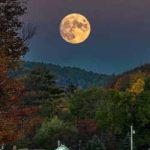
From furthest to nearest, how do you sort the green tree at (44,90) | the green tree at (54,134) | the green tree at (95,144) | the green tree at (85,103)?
the green tree at (44,90)
the green tree at (85,103)
the green tree at (54,134)
the green tree at (95,144)

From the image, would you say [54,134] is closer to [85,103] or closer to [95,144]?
[95,144]

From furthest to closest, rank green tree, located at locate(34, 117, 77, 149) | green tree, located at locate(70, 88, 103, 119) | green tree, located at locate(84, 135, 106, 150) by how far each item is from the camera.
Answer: green tree, located at locate(70, 88, 103, 119), green tree, located at locate(34, 117, 77, 149), green tree, located at locate(84, 135, 106, 150)

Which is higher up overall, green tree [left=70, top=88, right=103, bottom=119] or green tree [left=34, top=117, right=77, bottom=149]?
green tree [left=70, top=88, right=103, bottom=119]

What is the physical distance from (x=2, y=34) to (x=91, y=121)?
102605 millimetres

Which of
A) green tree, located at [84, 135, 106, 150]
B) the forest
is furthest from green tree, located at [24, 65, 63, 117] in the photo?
green tree, located at [84, 135, 106, 150]

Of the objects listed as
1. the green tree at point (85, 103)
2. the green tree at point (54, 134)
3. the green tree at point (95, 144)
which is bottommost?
the green tree at point (95, 144)

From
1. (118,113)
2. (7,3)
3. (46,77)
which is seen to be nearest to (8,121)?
(7,3)

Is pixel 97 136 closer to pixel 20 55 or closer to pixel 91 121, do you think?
pixel 91 121

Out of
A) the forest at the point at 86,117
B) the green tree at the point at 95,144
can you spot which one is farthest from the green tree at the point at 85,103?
the green tree at the point at 95,144

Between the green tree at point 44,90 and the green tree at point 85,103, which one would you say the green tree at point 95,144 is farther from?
the green tree at point 44,90

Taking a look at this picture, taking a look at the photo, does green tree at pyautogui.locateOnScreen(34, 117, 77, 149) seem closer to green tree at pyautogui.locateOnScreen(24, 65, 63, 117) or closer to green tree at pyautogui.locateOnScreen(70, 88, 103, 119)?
green tree at pyautogui.locateOnScreen(70, 88, 103, 119)

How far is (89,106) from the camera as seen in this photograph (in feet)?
447

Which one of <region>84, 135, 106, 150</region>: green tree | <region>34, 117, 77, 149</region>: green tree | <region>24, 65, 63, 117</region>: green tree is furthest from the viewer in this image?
<region>24, 65, 63, 117</region>: green tree

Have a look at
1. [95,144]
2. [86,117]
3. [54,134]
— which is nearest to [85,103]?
[86,117]
